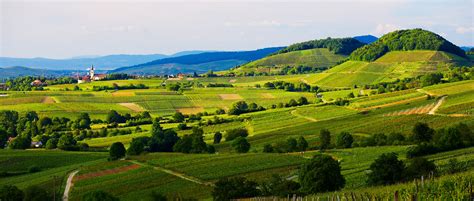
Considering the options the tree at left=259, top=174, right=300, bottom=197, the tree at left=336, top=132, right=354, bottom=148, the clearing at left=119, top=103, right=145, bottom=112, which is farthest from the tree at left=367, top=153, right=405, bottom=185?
the clearing at left=119, top=103, right=145, bottom=112

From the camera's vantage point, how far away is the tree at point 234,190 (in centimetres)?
4572

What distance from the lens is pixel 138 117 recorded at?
5881 inches

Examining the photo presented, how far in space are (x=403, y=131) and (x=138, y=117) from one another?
77.5 metres

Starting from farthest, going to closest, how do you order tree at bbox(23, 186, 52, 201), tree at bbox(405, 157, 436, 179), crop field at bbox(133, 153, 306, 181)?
crop field at bbox(133, 153, 306, 181), tree at bbox(23, 186, 52, 201), tree at bbox(405, 157, 436, 179)

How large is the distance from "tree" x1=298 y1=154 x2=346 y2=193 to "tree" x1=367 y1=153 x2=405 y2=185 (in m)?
2.60

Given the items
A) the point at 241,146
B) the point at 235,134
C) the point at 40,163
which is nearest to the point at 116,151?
the point at 40,163

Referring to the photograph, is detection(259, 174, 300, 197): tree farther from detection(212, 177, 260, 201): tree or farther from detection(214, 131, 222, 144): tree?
detection(214, 131, 222, 144): tree

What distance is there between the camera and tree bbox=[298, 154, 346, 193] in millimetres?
47469

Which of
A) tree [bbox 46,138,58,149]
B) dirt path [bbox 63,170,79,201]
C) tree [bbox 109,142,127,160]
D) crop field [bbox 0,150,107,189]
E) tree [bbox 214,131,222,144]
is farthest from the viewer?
tree [bbox 46,138,58,149]

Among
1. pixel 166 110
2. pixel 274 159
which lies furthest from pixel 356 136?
pixel 166 110

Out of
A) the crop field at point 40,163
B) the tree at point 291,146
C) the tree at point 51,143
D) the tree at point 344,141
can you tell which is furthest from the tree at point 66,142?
the tree at point 344,141

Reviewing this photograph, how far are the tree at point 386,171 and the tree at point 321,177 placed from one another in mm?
2605

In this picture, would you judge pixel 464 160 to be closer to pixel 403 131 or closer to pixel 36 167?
pixel 403 131

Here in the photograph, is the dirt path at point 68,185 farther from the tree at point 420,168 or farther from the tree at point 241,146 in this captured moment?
the tree at point 420,168
